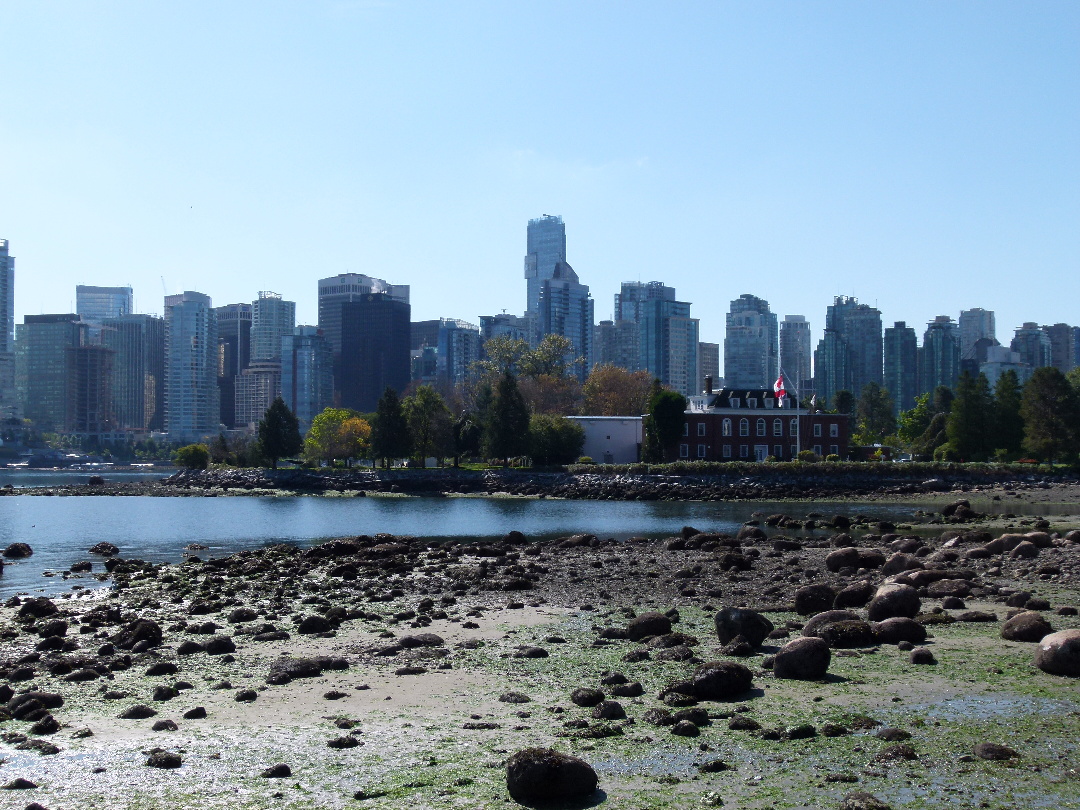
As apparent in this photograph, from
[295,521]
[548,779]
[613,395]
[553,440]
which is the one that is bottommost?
[295,521]

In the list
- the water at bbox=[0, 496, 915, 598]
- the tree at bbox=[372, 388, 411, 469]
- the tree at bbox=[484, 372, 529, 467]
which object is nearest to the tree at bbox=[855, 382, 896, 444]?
the tree at bbox=[484, 372, 529, 467]

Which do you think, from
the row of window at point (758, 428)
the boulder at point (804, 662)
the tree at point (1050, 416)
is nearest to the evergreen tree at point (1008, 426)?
the tree at point (1050, 416)

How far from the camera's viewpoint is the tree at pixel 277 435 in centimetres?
12950

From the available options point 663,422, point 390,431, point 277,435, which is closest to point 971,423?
point 663,422

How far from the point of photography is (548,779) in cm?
1016

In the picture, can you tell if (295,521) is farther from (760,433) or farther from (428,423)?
(760,433)

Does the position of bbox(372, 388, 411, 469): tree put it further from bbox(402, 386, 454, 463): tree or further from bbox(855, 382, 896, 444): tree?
bbox(855, 382, 896, 444): tree

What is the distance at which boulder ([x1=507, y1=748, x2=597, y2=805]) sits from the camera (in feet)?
33.4

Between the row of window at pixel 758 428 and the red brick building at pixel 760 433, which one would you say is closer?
the red brick building at pixel 760 433

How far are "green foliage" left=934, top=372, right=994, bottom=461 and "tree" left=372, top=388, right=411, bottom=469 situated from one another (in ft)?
204

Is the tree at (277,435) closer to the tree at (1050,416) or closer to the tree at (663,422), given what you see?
the tree at (663,422)

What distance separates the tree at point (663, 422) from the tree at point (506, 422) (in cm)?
1442

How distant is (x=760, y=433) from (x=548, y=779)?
101 metres

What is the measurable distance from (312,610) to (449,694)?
1028 cm
